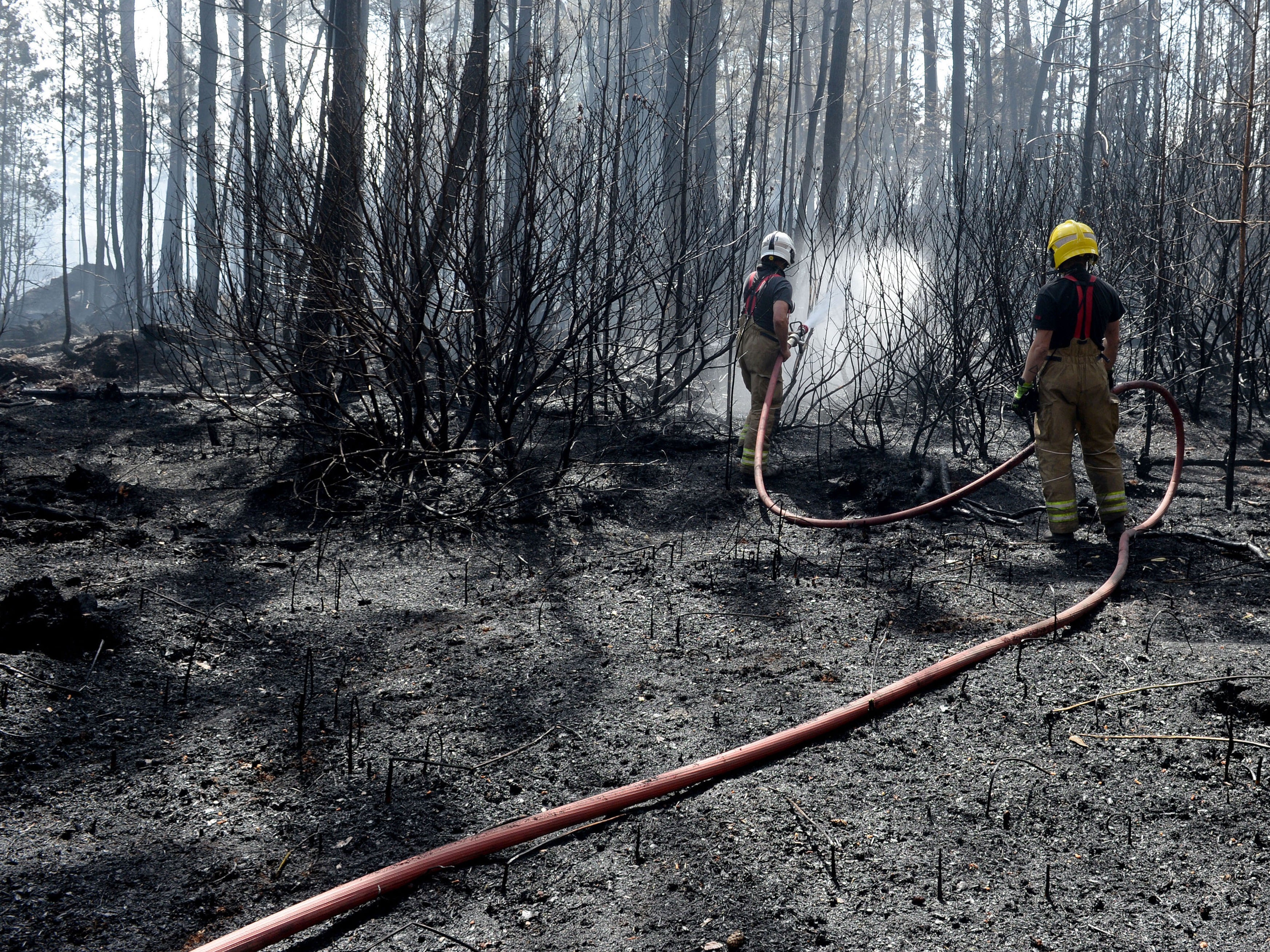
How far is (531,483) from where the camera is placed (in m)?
6.43

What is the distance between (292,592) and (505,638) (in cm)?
114

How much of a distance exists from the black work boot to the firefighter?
8.15 feet

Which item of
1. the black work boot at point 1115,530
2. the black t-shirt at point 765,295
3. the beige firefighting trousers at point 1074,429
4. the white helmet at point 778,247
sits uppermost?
the white helmet at point 778,247

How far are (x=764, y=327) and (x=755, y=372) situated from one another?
0.36 metres

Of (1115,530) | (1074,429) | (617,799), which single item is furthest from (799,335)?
(617,799)

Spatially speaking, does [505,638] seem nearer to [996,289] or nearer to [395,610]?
[395,610]

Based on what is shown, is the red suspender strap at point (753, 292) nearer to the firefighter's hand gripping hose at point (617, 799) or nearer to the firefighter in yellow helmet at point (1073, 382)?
the firefighter in yellow helmet at point (1073, 382)

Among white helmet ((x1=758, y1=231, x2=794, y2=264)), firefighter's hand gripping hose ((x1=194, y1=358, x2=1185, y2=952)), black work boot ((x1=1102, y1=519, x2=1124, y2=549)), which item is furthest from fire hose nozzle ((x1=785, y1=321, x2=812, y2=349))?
firefighter's hand gripping hose ((x1=194, y1=358, x2=1185, y2=952))

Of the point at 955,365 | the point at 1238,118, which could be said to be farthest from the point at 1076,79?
the point at 955,365

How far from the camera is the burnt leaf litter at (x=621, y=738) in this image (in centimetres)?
219

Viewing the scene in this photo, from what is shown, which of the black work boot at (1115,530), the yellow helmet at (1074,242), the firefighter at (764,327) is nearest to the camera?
the yellow helmet at (1074,242)

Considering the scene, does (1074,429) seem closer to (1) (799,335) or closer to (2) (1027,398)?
(2) (1027,398)

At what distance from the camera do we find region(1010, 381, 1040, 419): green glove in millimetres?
5262

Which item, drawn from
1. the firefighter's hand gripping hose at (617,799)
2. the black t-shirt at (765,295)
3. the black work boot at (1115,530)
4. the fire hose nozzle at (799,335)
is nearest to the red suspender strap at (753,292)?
the black t-shirt at (765,295)
